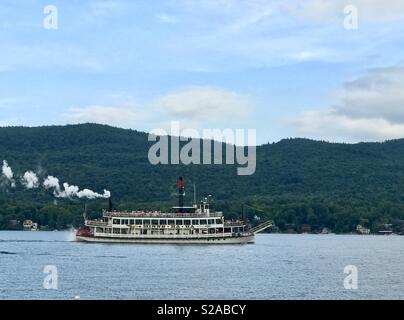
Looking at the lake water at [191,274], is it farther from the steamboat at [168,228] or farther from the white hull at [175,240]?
the steamboat at [168,228]

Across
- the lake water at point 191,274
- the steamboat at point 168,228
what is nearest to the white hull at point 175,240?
the steamboat at point 168,228

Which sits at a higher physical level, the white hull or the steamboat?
the steamboat

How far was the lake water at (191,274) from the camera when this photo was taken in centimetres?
6781

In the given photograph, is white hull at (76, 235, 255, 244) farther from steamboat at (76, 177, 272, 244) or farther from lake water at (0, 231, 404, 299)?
lake water at (0, 231, 404, 299)

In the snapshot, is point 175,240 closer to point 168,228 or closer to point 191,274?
point 168,228

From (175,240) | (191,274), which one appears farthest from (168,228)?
(191,274)

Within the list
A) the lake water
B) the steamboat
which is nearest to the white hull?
the steamboat

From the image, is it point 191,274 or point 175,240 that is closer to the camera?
point 191,274

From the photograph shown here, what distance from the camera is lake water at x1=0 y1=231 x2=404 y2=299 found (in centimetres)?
6781

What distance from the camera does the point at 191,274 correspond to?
82.9 m

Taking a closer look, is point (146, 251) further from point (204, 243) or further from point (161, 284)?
point (161, 284)
